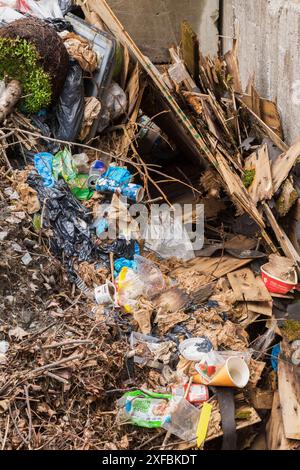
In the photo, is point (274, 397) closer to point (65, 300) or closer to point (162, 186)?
point (65, 300)

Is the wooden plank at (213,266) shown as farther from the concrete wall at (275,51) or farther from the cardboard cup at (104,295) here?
the concrete wall at (275,51)

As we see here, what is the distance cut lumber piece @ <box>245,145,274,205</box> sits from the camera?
592 centimetres

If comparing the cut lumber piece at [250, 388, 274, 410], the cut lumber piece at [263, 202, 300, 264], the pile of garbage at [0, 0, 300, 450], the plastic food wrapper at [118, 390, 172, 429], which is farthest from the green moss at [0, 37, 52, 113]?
the cut lumber piece at [250, 388, 274, 410]

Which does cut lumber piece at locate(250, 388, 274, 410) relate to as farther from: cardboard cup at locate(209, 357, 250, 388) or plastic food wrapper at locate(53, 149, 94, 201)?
plastic food wrapper at locate(53, 149, 94, 201)

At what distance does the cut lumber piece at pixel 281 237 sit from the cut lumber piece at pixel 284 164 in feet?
0.63

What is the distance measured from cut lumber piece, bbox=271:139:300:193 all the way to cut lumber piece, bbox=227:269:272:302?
2.46 feet

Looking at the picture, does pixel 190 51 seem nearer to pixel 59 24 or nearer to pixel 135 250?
pixel 59 24

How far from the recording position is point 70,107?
646 centimetres

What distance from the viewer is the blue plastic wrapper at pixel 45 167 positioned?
6090 millimetres

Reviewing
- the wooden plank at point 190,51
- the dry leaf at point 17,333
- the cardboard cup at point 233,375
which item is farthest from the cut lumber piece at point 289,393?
the wooden plank at point 190,51

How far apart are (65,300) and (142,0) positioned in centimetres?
439

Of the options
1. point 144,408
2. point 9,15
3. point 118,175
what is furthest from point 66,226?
point 9,15

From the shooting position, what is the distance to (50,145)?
21.0 ft

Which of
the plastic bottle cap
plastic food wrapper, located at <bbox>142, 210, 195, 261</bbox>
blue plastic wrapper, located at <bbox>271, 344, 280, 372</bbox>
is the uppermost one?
the plastic bottle cap
